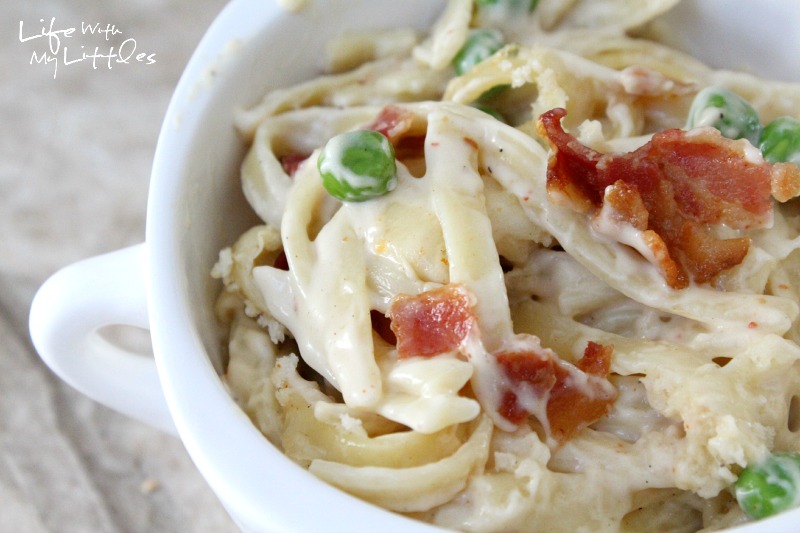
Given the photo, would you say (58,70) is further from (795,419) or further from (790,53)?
(795,419)

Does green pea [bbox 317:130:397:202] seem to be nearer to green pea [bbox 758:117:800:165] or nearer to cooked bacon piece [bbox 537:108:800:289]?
cooked bacon piece [bbox 537:108:800:289]

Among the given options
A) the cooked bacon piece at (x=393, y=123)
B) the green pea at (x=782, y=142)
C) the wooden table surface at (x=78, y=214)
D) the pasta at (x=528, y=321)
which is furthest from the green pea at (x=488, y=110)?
the wooden table surface at (x=78, y=214)

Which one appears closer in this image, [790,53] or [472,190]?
[472,190]

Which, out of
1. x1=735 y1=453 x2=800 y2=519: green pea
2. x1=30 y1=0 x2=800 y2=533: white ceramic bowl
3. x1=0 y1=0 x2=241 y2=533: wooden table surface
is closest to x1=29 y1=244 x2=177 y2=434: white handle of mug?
x1=30 y1=0 x2=800 y2=533: white ceramic bowl

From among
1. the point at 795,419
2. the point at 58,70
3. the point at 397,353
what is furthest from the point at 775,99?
the point at 58,70

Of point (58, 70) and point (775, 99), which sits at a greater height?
point (775, 99)

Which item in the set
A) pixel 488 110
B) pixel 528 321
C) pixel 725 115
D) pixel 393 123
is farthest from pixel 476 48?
pixel 528 321

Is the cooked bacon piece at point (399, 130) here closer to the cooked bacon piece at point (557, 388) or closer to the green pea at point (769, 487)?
the cooked bacon piece at point (557, 388)
